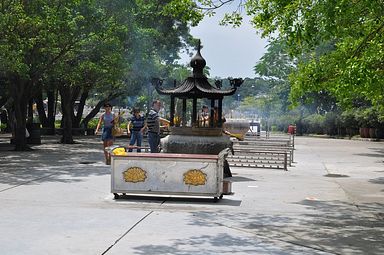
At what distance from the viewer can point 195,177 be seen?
32.8 ft

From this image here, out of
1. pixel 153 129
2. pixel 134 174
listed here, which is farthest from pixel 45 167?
pixel 134 174

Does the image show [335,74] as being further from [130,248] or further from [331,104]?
[331,104]

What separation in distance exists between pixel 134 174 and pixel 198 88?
4.61 metres

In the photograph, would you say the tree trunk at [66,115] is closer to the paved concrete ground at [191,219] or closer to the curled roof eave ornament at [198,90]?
the paved concrete ground at [191,219]

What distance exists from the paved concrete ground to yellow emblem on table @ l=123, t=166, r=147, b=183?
39cm

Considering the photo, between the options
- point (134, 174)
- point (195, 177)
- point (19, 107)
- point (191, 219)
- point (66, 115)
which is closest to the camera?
point (191, 219)

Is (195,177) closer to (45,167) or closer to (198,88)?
(198,88)

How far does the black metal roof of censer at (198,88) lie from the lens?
1420 centimetres

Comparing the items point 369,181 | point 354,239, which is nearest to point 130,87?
point 369,181

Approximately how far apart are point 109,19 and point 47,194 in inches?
575

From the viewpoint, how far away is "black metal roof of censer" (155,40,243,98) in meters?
14.2

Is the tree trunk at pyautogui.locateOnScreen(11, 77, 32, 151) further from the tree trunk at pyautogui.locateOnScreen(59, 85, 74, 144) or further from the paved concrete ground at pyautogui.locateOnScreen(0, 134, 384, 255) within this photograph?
the paved concrete ground at pyautogui.locateOnScreen(0, 134, 384, 255)

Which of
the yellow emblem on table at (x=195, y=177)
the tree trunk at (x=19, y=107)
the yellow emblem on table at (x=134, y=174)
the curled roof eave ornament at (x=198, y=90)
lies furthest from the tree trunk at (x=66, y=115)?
the yellow emblem on table at (x=195, y=177)

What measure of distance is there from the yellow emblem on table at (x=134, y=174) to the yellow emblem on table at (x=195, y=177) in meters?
0.78
